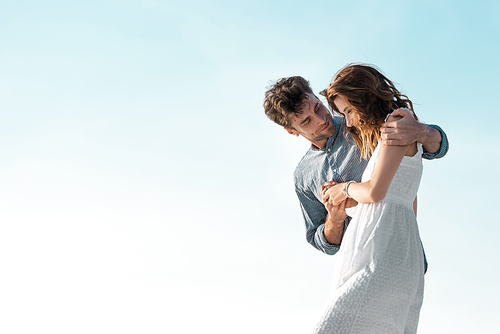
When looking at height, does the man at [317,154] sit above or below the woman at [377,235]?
above

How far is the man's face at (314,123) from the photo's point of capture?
4.68 m

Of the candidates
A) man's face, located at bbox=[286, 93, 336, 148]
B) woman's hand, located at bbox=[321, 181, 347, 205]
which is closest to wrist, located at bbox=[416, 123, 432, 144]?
woman's hand, located at bbox=[321, 181, 347, 205]

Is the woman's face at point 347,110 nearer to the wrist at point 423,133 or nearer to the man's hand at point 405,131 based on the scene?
the man's hand at point 405,131

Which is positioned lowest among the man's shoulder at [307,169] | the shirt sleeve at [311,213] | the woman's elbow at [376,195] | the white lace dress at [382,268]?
the white lace dress at [382,268]

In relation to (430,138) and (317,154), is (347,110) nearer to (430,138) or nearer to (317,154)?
(430,138)

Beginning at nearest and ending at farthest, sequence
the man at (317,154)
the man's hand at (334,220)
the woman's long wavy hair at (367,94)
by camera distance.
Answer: the woman's long wavy hair at (367,94), the man's hand at (334,220), the man at (317,154)

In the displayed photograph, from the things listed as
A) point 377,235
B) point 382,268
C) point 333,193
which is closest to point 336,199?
point 333,193

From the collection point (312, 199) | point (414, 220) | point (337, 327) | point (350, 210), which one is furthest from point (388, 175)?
point (312, 199)

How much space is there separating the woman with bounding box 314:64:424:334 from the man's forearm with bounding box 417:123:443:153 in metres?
0.08

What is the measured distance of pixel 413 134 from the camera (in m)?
3.16

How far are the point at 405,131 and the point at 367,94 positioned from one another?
17.1 inches

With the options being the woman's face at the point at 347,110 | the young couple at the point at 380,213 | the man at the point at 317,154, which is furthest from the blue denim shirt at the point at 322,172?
the woman's face at the point at 347,110

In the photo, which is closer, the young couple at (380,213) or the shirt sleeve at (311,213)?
the young couple at (380,213)

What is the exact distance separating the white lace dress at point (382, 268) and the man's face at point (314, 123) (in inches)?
53.8
